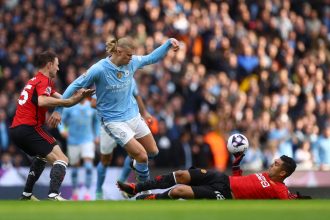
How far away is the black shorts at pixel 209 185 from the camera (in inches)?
522

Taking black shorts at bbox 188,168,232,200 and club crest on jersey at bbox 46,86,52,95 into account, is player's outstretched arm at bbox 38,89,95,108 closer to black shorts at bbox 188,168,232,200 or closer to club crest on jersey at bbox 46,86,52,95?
club crest on jersey at bbox 46,86,52,95

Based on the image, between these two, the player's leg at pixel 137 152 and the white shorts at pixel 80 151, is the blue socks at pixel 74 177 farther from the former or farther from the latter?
the player's leg at pixel 137 152

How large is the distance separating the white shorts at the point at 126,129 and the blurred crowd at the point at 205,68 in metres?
6.41

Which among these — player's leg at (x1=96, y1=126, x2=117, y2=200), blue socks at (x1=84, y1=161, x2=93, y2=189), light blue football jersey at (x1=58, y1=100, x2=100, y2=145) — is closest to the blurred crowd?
light blue football jersey at (x1=58, y1=100, x2=100, y2=145)

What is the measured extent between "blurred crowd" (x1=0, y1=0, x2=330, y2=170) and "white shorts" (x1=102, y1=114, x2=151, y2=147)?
6.41m

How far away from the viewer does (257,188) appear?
43.6 feet

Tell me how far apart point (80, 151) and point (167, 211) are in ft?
32.2

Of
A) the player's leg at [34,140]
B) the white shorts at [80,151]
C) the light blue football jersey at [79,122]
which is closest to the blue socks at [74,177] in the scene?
the white shorts at [80,151]

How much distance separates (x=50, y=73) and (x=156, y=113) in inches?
339

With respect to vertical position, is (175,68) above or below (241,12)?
below

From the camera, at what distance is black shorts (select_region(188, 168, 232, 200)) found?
43.5ft

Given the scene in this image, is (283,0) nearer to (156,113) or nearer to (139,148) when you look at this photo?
(156,113)

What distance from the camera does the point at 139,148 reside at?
1415 cm

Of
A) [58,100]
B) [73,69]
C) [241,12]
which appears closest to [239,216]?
[58,100]
